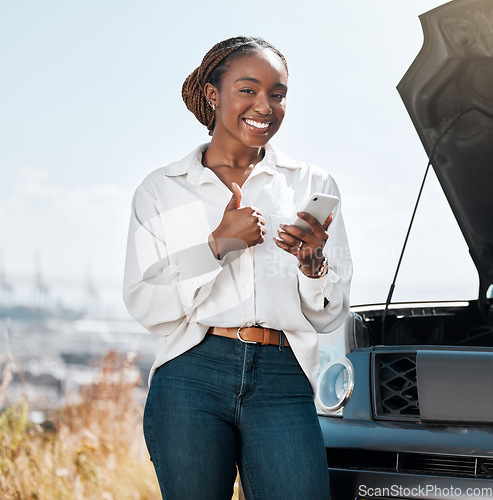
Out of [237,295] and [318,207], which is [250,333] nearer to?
[237,295]

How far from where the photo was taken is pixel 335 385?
8.09ft

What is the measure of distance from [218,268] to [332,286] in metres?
0.29

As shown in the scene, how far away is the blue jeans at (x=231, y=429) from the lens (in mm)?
1569

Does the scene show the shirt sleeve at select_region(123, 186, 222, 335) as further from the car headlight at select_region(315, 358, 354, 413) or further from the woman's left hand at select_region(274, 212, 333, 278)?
the car headlight at select_region(315, 358, 354, 413)

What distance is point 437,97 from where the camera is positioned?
2.87 meters

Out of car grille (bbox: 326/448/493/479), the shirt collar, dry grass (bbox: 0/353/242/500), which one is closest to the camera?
the shirt collar

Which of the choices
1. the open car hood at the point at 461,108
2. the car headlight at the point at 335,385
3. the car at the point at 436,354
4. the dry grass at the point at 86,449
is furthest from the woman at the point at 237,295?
the dry grass at the point at 86,449

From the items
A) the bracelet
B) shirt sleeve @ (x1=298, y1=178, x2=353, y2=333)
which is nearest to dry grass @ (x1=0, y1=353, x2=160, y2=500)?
shirt sleeve @ (x1=298, y1=178, x2=353, y2=333)

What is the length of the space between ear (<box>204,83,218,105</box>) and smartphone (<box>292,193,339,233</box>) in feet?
1.46

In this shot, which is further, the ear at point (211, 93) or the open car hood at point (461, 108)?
the open car hood at point (461, 108)

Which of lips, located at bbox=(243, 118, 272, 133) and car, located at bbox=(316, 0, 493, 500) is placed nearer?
lips, located at bbox=(243, 118, 272, 133)

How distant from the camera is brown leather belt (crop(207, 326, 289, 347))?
1.63 m

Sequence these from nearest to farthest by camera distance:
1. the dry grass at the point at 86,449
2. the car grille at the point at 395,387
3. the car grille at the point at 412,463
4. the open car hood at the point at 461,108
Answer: the car grille at the point at 412,463 → the car grille at the point at 395,387 → the open car hood at the point at 461,108 → the dry grass at the point at 86,449

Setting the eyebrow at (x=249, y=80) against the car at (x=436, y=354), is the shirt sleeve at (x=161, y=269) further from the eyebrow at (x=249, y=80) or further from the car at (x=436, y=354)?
the car at (x=436, y=354)
